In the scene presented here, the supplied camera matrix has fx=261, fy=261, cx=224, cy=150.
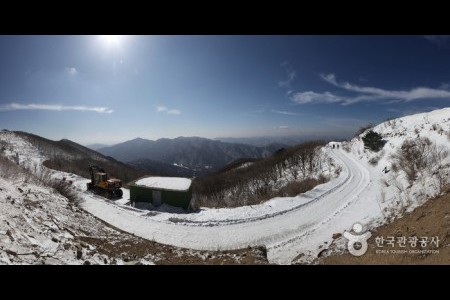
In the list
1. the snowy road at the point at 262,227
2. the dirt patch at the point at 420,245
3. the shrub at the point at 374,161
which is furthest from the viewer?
the shrub at the point at 374,161

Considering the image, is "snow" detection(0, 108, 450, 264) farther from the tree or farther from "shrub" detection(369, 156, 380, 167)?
the tree

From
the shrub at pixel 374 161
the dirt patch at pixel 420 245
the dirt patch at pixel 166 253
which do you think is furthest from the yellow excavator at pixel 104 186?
the shrub at pixel 374 161

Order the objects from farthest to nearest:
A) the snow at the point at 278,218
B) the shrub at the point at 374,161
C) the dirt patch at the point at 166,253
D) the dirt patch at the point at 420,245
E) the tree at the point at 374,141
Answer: the tree at the point at 374,141 < the shrub at the point at 374,161 < the snow at the point at 278,218 < the dirt patch at the point at 166,253 < the dirt patch at the point at 420,245

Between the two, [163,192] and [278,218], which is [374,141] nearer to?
[278,218]

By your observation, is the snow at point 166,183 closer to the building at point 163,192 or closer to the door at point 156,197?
the building at point 163,192

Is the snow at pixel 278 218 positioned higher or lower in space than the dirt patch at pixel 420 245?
lower

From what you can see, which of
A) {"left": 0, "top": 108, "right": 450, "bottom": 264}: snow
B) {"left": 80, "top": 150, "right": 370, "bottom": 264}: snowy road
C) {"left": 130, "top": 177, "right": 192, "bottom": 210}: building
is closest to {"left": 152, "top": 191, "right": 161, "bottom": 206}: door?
{"left": 130, "top": 177, "right": 192, "bottom": 210}: building

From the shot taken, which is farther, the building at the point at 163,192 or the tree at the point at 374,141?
the tree at the point at 374,141
